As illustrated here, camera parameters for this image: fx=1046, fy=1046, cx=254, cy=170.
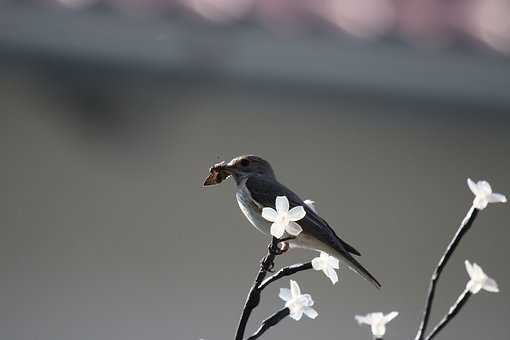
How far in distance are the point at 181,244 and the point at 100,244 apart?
302 mm

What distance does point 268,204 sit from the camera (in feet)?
7.06

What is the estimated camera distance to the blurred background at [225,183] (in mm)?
3637

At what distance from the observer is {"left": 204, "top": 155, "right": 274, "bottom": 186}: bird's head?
5.91 ft

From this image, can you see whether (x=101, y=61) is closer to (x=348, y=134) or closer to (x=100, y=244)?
(x=100, y=244)

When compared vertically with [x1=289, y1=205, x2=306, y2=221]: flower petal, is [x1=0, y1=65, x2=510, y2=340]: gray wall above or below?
above

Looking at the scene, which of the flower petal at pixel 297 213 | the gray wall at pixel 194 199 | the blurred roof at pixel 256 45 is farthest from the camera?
the gray wall at pixel 194 199

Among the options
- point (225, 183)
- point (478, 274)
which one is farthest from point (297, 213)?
point (225, 183)

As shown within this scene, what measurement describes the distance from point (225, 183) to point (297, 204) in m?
2.03

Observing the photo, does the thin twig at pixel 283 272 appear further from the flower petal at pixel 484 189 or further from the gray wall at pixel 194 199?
the gray wall at pixel 194 199

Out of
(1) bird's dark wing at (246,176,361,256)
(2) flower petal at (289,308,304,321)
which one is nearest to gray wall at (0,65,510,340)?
(1) bird's dark wing at (246,176,361,256)

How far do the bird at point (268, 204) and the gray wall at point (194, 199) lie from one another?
1.59m

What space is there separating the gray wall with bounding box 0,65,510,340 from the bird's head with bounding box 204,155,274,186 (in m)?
1.64

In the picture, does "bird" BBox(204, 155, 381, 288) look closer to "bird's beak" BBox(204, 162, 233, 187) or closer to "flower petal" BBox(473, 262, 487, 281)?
"bird's beak" BBox(204, 162, 233, 187)

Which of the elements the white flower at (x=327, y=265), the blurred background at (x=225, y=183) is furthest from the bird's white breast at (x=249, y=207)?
the blurred background at (x=225, y=183)
